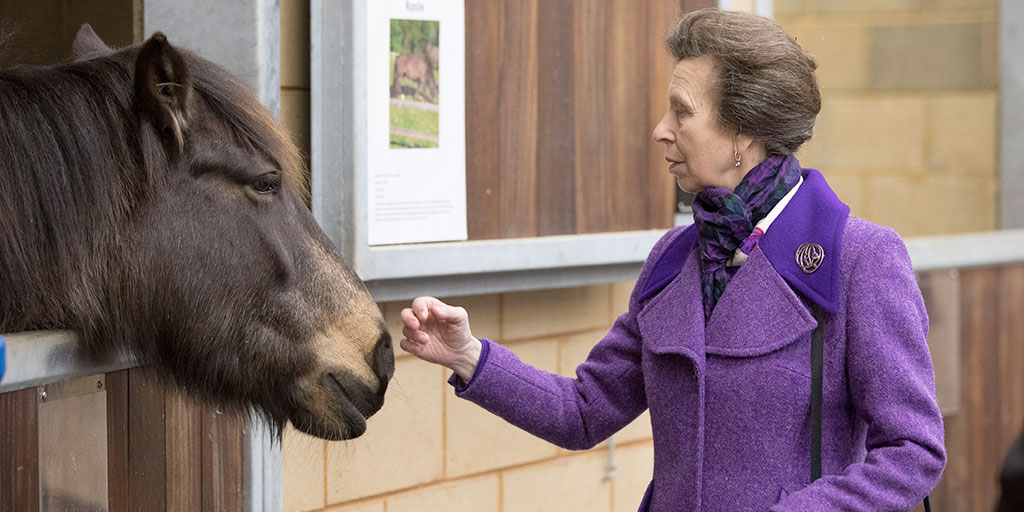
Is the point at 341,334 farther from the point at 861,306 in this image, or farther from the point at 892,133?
the point at 892,133

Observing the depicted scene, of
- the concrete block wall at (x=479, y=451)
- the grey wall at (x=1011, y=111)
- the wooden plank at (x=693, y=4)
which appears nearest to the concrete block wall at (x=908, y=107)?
the grey wall at (x=1011, y=111)

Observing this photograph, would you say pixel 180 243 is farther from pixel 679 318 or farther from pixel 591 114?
pixel 591 114

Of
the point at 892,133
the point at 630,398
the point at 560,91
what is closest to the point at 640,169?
the point at 560,91

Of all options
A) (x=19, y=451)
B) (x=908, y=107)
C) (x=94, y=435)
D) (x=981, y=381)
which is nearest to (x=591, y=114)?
(x=94, y=435)

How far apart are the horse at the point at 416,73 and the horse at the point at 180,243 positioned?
0.86 meters

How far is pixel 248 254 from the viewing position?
207 cm

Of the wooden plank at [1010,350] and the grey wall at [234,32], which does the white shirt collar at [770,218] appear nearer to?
the grey wall at [234,32]

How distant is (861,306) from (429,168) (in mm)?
1455

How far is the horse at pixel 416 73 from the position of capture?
9.84ft

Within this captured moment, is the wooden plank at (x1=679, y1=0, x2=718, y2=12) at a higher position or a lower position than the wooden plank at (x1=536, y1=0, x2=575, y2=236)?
higher

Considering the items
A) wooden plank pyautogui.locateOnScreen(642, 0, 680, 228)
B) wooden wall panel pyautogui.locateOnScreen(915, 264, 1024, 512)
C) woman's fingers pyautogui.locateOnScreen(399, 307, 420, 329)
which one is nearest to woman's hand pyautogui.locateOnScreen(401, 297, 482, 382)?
woman's fingers pyautogui.locateOnScreen(399, 307, 420, 329)

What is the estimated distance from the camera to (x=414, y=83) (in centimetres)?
305

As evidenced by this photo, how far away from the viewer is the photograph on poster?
3.00 meters

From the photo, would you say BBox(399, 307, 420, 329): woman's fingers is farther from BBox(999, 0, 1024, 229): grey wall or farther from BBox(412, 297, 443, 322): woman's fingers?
BBox(999, 0, 1024, 229): grey wall
